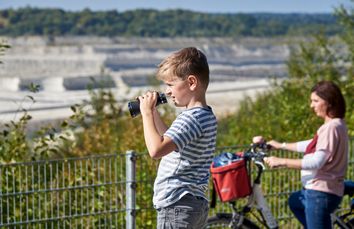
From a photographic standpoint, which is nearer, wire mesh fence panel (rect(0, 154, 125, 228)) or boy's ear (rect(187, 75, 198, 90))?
boy's ear (rect(187, 75, 198, 90))

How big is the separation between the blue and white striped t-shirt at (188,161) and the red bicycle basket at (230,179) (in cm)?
138

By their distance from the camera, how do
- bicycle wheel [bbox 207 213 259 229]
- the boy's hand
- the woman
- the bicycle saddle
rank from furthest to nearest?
bicycle wheel [bbox 207 213 259 229] → the bicycle saddle → the woman → the boy's hand

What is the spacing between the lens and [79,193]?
7.42 metres

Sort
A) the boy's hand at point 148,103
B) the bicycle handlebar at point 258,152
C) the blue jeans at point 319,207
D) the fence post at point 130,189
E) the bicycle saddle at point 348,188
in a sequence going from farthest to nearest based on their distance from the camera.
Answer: the fence post at point 130,189 → the bicycle saddle at point 348,188 → the bicycle handlebar at point 258,152 → the blue jeans at point 319,207 → the boy's hand at point 148,103

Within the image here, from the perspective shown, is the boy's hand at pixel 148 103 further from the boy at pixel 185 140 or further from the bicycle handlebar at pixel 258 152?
the bicycle handlebar at pixel 258 152

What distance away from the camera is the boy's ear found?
5141mm

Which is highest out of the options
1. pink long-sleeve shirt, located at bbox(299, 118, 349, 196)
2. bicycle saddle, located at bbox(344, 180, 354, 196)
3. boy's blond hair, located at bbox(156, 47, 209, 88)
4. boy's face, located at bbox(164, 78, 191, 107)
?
boy's blond hair, located at bbox(156, 47, 209, 88)

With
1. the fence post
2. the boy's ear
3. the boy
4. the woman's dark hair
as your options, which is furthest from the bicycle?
the boy's ear

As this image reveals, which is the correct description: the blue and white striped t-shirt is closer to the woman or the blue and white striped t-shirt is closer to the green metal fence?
the woman

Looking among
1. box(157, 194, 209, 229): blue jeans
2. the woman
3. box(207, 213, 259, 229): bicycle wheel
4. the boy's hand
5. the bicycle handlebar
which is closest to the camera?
the boy's hand

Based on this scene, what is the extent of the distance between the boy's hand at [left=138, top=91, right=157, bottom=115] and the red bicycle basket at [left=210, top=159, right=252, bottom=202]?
5.19 feet

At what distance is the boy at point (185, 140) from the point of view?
202 inches

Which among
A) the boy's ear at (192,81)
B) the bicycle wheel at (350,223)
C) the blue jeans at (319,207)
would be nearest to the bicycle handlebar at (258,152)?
the blue jeans at (319,207)

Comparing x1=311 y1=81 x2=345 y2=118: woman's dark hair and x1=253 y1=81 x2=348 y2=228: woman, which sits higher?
x1=311 y1=81 x2=345 y2=118: woman's dark hair
